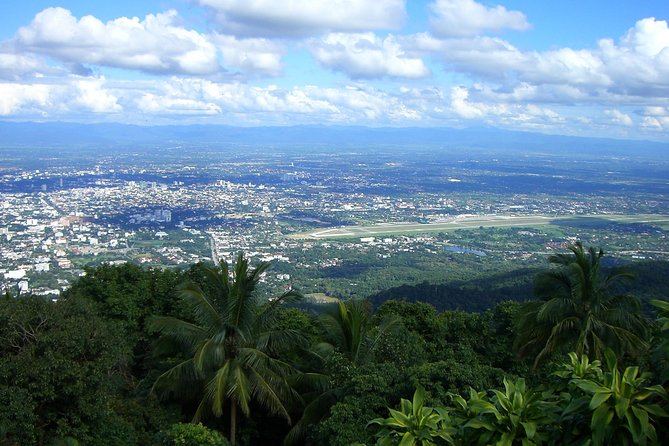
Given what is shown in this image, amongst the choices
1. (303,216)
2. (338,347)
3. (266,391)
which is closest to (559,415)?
(266,391)

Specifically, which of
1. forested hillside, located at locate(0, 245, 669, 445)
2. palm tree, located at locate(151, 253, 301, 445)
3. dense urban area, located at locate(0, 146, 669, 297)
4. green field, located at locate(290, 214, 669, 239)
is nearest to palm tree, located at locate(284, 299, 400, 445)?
forested hillside, located at locate(0, 245, 669, 445)

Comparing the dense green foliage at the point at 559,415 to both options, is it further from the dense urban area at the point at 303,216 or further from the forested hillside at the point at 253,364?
the dense urban area at the point at 303,216

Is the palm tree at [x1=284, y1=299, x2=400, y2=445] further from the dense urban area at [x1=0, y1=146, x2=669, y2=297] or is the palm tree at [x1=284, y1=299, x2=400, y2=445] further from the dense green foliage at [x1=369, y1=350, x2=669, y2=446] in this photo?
the dense urban area at [x1=0, y1=146, x2=669, y2=297]

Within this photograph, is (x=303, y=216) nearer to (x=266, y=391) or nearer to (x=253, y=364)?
(x=253, y=364)

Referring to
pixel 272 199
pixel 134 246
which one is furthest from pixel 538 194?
pixel 134 246

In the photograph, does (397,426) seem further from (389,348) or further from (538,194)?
(538,194)

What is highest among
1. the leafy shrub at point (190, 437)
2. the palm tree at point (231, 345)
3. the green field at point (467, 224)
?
the palm tree at point (231, 345)

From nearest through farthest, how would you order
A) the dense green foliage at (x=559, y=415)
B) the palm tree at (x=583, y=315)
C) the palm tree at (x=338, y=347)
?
the dense green foliage at (x=559, y=415), the palm tree at (x=583, y=315), the palm tree at (x=338, y=347)

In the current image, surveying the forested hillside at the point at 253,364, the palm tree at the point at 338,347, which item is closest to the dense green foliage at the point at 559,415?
the forested hillside at the point at 253,364
